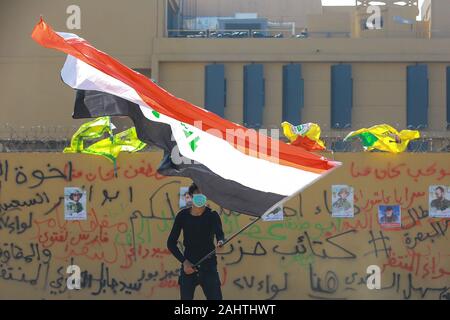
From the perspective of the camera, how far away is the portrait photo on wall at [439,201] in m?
10.1

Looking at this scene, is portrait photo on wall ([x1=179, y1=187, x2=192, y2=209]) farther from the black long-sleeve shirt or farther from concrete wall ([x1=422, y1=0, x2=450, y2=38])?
concrete wall ([x1=422, y1=0, x2=450, y2=38])

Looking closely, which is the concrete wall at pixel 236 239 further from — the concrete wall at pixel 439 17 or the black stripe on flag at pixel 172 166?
the concrete wall at pixel 439 17

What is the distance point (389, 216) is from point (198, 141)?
4.77m

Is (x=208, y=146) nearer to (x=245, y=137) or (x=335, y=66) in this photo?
(x=245, y=137)

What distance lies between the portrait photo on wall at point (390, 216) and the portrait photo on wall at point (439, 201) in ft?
1.33

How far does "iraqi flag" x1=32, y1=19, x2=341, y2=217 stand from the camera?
5.90 m

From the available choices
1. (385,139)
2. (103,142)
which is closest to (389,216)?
(385,139)

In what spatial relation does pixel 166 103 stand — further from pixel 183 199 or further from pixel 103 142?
pixel 103 142

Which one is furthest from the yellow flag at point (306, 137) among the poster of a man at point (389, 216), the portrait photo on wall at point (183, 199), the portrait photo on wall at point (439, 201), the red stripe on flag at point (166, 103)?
the red stripe on flag at point (166, 103)

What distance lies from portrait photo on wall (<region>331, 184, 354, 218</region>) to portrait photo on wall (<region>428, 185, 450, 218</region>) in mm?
1005

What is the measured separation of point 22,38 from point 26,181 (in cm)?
2026

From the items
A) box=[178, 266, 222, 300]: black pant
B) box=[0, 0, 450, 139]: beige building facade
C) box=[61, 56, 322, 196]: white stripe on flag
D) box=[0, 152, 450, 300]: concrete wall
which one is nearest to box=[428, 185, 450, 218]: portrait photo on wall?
box=[0, 152, 450, 300]: concrete wall

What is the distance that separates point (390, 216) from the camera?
10.1m

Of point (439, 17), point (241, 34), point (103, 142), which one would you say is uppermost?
point (439, 17)
